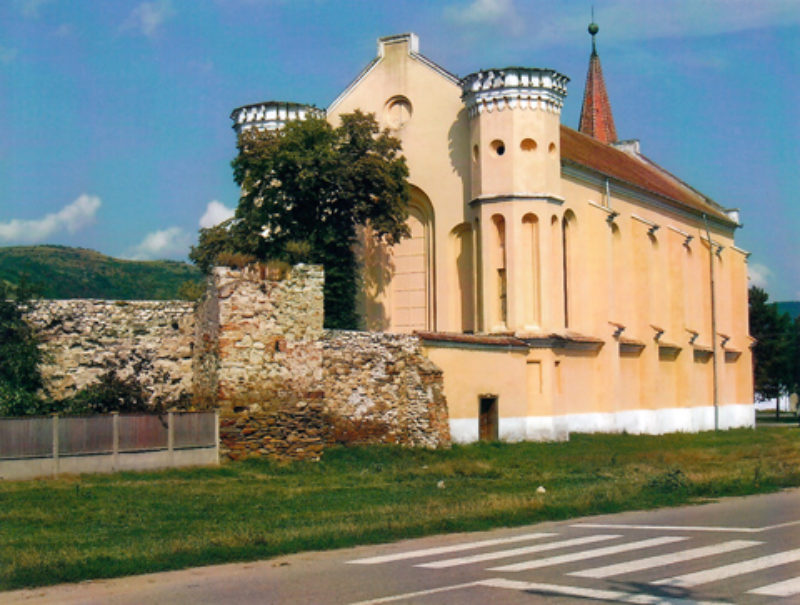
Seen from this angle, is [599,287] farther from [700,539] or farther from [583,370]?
[700,539]

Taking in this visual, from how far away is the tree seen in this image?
36094 mm

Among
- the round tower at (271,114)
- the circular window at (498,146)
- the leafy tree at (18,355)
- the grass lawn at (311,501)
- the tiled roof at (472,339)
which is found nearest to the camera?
the grass lawn at (311,501)

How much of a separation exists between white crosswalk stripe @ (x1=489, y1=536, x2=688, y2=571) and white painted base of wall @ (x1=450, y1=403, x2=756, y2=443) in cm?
1977

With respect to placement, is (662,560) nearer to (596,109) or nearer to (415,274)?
(415,274)

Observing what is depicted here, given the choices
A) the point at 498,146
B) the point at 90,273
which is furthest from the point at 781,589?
the point at 90,273

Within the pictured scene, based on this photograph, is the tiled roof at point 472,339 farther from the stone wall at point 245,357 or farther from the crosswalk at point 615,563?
the crosswalk at point 615,563

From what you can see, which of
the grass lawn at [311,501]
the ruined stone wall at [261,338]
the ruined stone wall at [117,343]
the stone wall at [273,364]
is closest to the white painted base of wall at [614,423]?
the grass lawn at [311,501]

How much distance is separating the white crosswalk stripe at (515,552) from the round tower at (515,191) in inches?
979

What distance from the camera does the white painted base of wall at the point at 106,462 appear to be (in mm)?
21891

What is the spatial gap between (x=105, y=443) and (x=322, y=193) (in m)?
15.8

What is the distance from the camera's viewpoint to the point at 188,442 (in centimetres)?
2489

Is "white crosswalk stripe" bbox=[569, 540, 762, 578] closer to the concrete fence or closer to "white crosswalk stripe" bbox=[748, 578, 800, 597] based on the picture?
"white crosswalk stripe" bbox=[748, 578, 800, 597]

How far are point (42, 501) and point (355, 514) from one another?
18.6 ft

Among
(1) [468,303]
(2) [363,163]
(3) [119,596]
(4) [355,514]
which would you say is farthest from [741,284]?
(3) [119,596]
